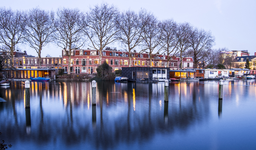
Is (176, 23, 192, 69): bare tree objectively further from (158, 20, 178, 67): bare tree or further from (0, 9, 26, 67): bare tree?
(0, 9, 26, 67): bare tree

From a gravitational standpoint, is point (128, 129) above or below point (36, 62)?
below

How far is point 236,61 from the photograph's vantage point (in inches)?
4769

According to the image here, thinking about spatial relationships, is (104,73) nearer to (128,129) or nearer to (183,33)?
(183,33)

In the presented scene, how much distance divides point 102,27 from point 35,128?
42.4 meters

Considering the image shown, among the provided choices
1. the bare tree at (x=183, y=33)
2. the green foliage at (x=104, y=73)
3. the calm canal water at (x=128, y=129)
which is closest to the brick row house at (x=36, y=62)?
the green foliage at (x=104, y=73)

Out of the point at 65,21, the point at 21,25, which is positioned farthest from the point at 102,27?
the point at 21,25

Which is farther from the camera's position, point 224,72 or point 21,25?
point 224,72

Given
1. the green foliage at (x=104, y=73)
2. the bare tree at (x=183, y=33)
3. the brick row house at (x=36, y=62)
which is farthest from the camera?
the brick row house at (x=36, y=62)

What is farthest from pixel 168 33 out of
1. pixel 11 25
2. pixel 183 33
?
pixel 11 25

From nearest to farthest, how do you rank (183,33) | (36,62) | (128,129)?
1. (128,129)
2. (183,33)
3. (36,62)

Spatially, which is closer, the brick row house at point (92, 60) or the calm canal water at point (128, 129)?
the calm canal water at point (128, 129)

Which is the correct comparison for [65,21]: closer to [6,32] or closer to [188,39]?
[6,32]

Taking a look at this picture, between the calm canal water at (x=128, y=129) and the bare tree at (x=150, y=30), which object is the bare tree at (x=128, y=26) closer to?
the bare tree at (x=150, y=30)

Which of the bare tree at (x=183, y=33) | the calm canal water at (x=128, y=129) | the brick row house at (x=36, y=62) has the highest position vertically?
the bare tree at (x=183, y=33)
